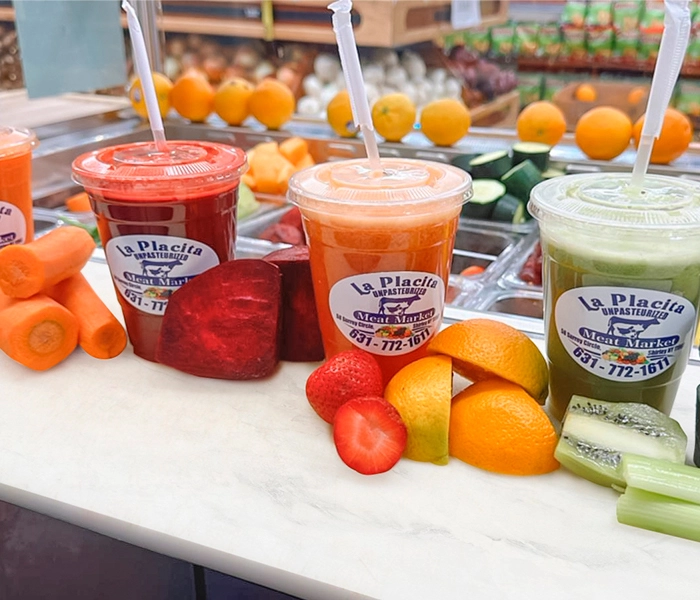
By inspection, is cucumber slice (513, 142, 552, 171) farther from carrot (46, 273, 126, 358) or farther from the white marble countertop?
carrot (46, 273, 126, 358)

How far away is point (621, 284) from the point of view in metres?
0.82

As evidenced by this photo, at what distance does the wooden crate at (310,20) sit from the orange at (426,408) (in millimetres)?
2317

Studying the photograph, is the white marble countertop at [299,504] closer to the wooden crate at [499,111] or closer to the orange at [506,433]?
the orange at [506,433]

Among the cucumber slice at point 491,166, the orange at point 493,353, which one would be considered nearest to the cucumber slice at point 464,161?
the cucumber slice at point 491,166

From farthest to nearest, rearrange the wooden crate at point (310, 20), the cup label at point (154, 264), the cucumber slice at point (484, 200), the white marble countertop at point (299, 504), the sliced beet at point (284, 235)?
the wooden crate at point (310, 20), the cucumber slice at point (484, 200), the sliced beet at point (284, 235), the cup label at point (154, 264), the white marble countertop at point (299, 504)

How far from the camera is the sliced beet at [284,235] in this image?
69.6 inches

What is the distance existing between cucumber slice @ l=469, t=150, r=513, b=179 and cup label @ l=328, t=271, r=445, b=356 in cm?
109

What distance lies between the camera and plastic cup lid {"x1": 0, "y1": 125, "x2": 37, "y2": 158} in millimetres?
1229

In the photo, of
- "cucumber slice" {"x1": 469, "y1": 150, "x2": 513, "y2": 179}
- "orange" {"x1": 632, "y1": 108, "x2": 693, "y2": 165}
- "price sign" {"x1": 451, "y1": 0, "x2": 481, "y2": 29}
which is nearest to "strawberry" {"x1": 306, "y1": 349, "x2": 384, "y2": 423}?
"cucumber slice" {"x1": 469, "y1": 150, "x2": 513, "y2": 179}

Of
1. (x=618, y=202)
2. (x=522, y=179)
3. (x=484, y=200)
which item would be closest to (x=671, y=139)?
(x=522, y=179)

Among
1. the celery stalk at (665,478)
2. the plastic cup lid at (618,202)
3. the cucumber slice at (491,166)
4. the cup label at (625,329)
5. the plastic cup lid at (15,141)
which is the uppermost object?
the plastic cup lid at (15,141)

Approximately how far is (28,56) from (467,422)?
1760mm

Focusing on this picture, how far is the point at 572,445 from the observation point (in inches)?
33.2

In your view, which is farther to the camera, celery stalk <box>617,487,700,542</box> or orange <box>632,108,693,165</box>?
orange <box>632,108,693,165</box>
